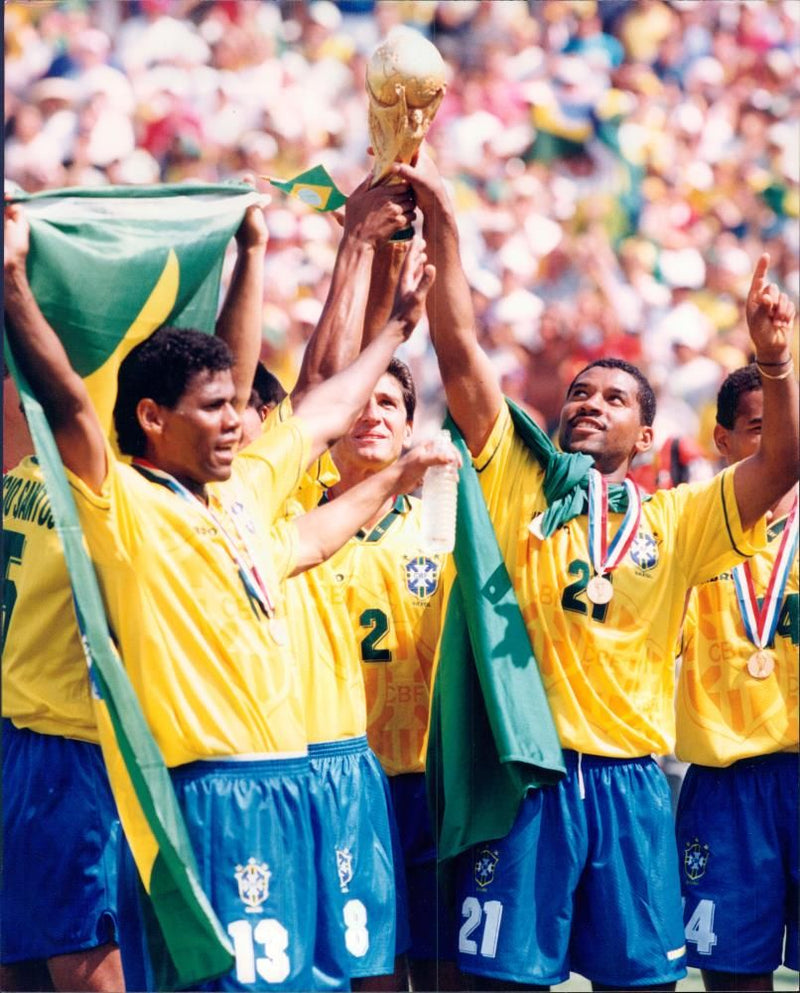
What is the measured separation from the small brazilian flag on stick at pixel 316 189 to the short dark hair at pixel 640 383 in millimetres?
817

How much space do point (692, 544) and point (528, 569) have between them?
1.46 ft

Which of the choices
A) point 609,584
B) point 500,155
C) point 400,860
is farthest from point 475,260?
point 400,860

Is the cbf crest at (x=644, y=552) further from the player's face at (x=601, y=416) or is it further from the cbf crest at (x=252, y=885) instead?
the cbf crest at (x=252, y=885)

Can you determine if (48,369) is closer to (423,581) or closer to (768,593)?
(423,581)

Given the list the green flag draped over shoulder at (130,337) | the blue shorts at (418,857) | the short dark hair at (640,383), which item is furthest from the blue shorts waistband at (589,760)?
the green flag draped over shoulder at (130,337)

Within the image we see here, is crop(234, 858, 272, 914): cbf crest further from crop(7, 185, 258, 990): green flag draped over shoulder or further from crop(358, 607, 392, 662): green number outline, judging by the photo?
crop(358, 607, 392, 662): green number outline

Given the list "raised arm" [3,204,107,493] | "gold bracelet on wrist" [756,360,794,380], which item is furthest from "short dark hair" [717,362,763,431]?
"raised arm" [3,204,107,493]

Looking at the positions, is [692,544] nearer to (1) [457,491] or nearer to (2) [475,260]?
(1) [457,491]

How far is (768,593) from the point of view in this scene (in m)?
4.59

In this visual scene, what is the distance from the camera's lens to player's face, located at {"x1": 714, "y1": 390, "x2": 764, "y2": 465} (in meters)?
4.54

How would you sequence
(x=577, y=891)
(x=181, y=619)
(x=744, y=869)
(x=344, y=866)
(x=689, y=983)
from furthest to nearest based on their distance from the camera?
(x=689, y=983) → (x=744, y=869) → (x=577, y=891) → (x=344, y=866) → (x=181, y=619)

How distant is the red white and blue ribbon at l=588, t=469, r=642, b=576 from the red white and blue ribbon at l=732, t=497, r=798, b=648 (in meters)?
0.47

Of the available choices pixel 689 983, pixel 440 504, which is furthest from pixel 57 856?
pixel 689 983

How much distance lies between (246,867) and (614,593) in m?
1.25
